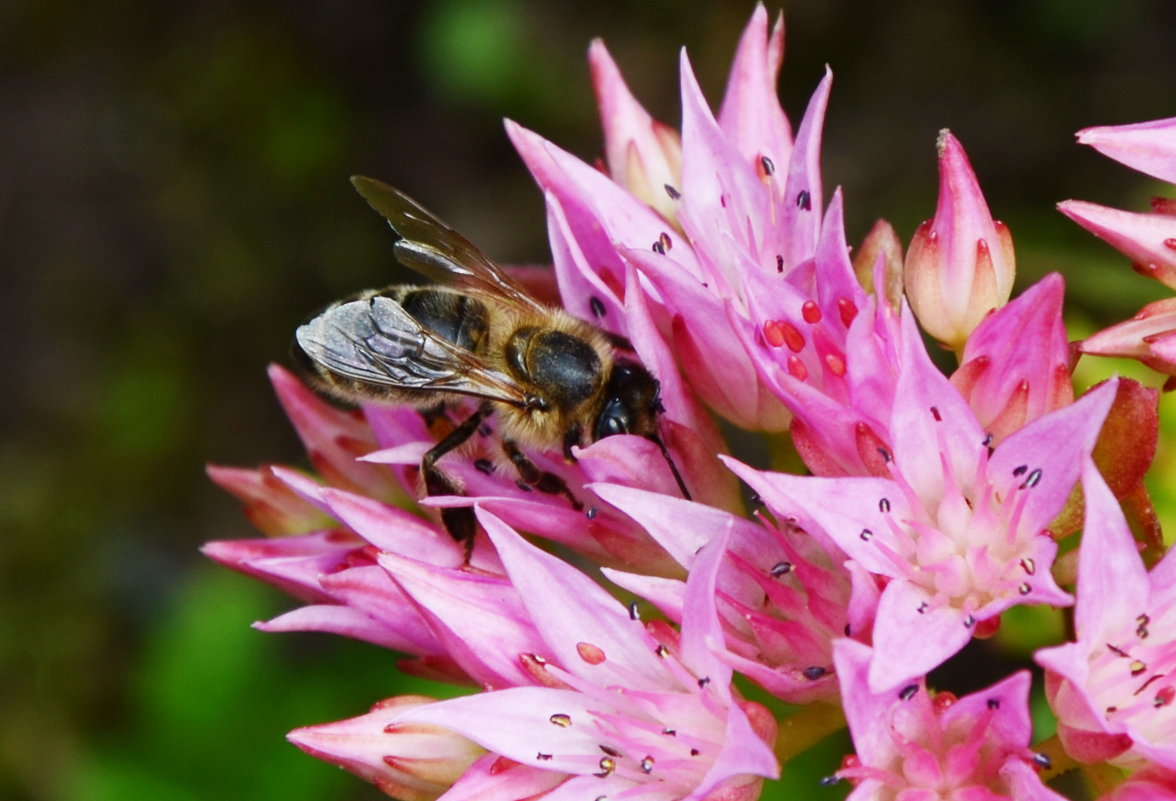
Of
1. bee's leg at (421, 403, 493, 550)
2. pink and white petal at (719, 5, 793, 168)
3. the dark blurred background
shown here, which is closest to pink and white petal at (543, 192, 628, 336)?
bee's leg at (421, 403, 493, 550)

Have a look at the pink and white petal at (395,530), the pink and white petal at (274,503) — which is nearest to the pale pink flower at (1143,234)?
the pink and white petal at (395,530)

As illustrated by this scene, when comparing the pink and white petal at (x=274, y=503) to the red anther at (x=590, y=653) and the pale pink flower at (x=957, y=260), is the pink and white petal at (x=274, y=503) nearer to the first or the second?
the red anther at (x=590, y=653)

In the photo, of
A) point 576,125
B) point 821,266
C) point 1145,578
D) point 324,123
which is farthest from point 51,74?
point 1145,578

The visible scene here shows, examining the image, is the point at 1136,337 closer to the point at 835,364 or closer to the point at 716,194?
the point at 835,364

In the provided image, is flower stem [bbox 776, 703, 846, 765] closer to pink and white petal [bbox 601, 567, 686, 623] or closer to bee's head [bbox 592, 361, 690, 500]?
pink and white petal [bbox 601, 567, 686, 623]

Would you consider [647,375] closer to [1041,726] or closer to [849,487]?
[849,487]

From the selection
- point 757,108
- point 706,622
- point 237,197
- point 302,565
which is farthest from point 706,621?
point 237,197
